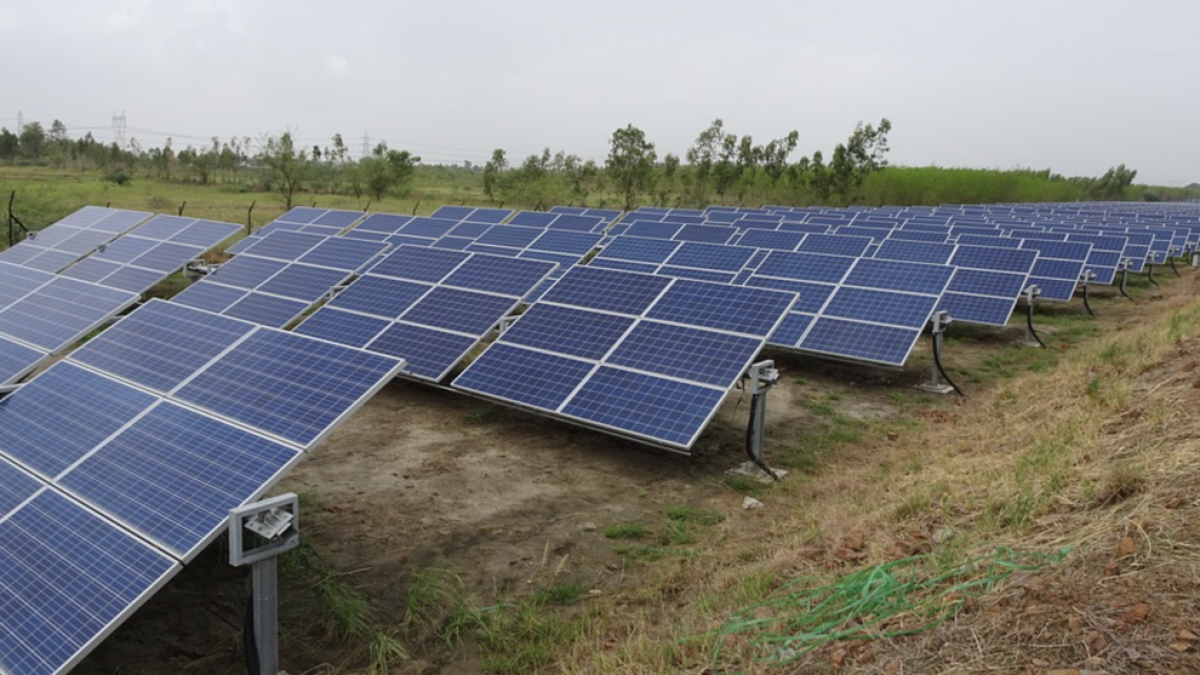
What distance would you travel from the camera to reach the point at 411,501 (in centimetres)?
816

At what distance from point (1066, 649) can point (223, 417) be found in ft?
19.5

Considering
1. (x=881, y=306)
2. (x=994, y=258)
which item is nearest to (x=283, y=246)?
(x=881, y=306)

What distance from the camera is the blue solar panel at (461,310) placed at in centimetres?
1137

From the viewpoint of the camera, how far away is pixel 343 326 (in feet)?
38.2

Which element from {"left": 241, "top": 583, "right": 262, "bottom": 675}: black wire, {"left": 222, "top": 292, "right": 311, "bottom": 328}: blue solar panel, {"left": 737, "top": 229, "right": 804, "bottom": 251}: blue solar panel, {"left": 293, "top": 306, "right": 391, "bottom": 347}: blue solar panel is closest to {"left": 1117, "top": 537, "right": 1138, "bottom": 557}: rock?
{"left": 241, "top": 583, "right": 262, "bottom": 675}: black wire

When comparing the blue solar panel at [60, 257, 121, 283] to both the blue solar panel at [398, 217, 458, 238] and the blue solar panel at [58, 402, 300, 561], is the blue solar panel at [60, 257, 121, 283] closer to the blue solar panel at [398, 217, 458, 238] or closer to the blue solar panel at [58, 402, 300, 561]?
the blue solar panel at [398, 217, 458, 238]

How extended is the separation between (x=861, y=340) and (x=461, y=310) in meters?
6.85

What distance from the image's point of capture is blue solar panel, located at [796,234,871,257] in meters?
19.1

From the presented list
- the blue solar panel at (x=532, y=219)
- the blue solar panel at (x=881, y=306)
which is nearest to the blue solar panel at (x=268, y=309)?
the blue solar panel at (x=881, y=306)

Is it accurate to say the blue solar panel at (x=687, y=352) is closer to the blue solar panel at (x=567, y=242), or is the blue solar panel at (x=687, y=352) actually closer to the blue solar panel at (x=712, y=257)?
the blue solar panel at (x=712, y=257)

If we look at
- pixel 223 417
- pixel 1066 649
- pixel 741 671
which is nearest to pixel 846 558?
→ pixel 741 671

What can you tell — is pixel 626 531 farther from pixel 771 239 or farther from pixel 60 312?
pixel 771 239

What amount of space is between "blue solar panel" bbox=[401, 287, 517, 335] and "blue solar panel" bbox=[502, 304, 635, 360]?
53 cm

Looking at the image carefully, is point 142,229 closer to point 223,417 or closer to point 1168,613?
point 223,417
